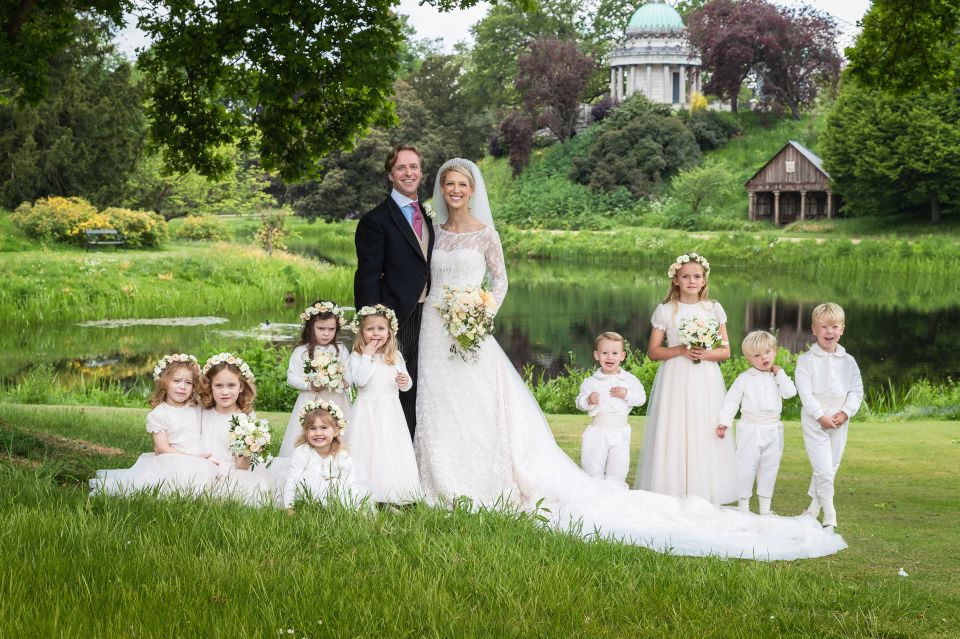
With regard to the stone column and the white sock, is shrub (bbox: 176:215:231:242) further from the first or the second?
the stone column

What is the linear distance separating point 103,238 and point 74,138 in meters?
5.06

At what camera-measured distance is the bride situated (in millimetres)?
6594

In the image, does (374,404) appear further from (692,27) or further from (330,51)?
(692,27)

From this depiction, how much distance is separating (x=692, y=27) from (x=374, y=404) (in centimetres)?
5479

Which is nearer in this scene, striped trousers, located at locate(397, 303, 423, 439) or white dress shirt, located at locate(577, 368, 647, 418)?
striped trousers, located at locate(397, 303, 423, 439)

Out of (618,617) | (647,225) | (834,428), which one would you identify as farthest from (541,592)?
(647,225)

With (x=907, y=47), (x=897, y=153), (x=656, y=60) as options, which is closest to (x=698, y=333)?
(x=907, y=47)

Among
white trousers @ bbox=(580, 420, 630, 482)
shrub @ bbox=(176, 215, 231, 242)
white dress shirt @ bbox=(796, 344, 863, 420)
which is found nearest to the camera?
white dress shirt @ bbox=(796, 344, 863, 420)

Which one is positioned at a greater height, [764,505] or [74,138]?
[74,138]

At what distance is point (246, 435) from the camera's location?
5.88 meters

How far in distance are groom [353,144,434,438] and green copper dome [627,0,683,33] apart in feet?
191

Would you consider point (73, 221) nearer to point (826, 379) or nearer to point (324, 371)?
point (324, 371)

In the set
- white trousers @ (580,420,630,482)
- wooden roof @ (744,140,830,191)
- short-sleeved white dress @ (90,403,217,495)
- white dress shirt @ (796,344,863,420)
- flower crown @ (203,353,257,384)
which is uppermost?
wooden roof @ (744,140,830,191)

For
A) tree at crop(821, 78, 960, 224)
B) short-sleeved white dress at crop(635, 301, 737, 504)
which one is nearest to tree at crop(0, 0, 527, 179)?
short-sleeved white dress at crop(635, 301, 737, 504)
